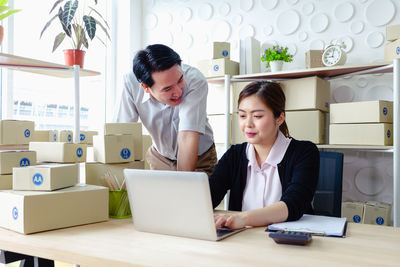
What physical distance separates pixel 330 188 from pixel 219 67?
1640 mm

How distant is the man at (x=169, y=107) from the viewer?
1.58 m

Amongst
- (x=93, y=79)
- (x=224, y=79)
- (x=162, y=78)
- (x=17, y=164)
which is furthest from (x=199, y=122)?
(x=93, y=79)

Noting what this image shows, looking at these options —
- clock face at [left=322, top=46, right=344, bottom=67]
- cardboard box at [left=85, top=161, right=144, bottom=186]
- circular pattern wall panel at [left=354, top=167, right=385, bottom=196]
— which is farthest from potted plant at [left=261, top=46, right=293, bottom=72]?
cardboard box at [left=85, top=161, right=144, bottom=186]

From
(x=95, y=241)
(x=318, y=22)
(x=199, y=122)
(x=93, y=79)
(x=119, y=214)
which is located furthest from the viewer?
(x=93, y=79)

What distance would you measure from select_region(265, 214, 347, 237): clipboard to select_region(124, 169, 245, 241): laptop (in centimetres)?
13

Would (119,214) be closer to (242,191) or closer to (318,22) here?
(242,191)

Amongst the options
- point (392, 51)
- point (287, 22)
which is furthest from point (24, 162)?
point (287, 22)

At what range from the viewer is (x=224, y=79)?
3135 millimetres

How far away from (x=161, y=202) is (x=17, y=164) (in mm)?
669

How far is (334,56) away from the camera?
279 cm

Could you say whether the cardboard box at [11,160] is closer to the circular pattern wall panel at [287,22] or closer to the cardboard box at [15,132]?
the cardboard box at [15,132]

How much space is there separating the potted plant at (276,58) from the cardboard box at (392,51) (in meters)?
0.66

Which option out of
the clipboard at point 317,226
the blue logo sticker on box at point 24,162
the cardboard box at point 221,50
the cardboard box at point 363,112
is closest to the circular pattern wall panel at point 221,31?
the cardboard box at point 221,50

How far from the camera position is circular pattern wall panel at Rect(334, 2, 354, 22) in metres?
2.96
